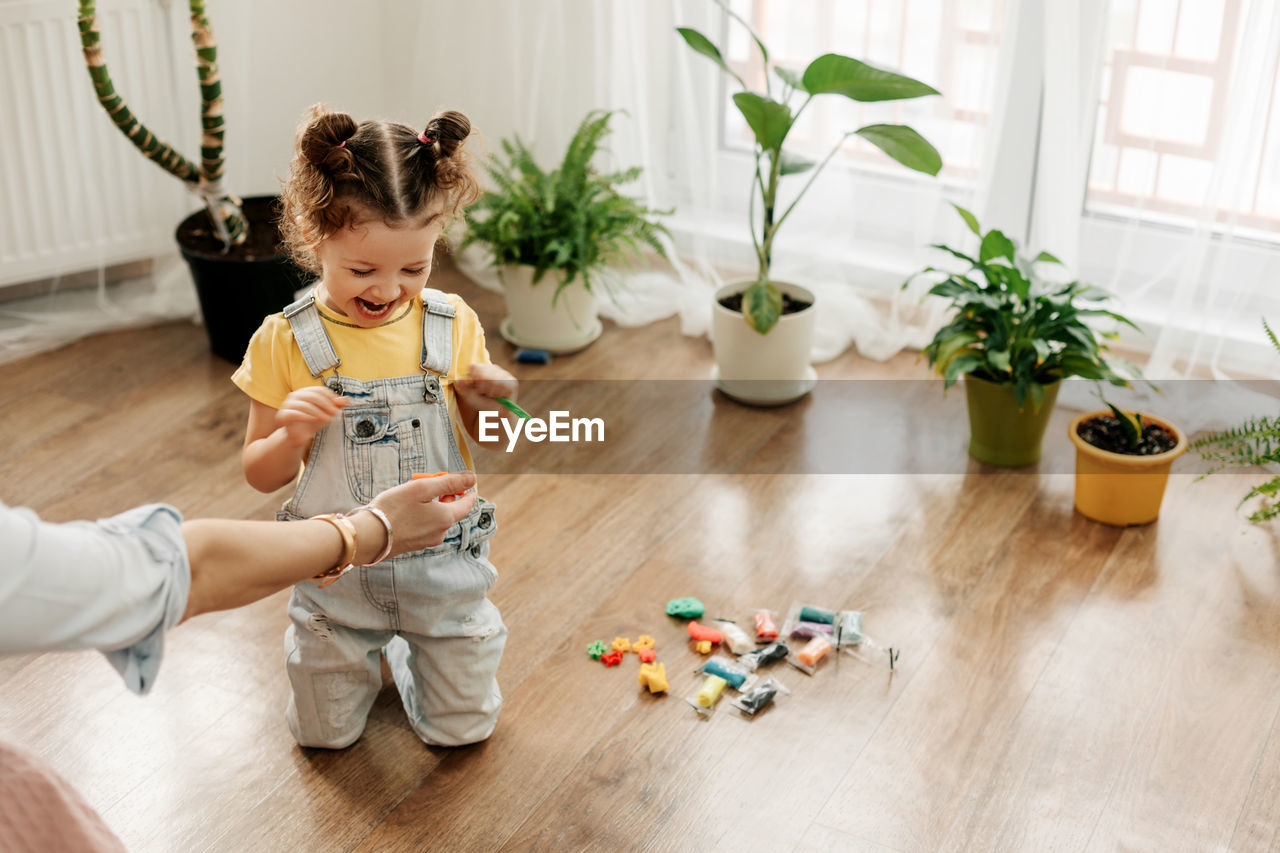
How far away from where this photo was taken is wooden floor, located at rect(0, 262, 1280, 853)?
1.71 meters

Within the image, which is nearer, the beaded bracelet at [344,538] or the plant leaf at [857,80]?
the beaded bracelet at [344,538]

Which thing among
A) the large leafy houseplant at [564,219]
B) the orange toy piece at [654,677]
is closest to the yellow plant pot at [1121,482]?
the orange toy piece at [654,677]

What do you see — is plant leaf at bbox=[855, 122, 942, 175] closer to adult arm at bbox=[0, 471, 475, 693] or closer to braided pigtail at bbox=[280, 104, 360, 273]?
braided pigtail at bbox=[280, 104, 360, 273]

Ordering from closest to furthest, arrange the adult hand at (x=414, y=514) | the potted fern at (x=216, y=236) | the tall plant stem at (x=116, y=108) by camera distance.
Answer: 1. the adult hand at (x=414, y=514)
2. the tall plant stem at (x=116, y=108)
3. the potted fern at (x=216, y=236)

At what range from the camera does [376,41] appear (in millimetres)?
3432

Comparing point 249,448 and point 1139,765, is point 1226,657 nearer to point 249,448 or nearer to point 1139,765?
point 1139,765

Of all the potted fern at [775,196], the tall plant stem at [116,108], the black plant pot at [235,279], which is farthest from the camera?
the black plant pot at [235,279]

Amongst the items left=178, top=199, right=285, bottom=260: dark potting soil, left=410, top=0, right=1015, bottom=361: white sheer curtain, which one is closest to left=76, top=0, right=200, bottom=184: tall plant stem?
left=178, top=199, right=285, bottom=260: dark potting soil

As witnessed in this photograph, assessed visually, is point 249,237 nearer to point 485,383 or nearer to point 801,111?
point 801,111

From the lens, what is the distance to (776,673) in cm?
A: 199

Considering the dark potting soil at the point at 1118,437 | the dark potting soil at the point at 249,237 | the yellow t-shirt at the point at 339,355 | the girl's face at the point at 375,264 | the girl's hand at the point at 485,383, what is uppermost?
the girl's face at the point at 375,264

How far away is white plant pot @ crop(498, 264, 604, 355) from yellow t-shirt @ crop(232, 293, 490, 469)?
121 cm

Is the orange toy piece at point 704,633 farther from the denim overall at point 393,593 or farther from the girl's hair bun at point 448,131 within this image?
the girl's hair bun at point 448,131

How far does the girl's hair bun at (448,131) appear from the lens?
155cm
